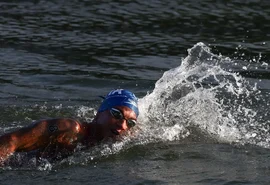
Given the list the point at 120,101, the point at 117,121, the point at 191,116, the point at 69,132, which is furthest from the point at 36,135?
the point at 191,116

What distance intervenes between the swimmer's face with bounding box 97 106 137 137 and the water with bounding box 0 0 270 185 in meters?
0.18

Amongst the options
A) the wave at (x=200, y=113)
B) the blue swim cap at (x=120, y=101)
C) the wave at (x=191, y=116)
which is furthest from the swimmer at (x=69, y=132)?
the wave at (x=200, y=113)

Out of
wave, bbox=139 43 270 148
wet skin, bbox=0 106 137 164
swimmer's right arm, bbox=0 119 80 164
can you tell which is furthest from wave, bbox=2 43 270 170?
swimmer's right arm, bbox=0 119 80 164

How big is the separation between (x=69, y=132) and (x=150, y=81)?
4.61 meters

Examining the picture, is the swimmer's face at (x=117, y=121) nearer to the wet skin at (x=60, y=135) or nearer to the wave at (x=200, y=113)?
the wet skin at (x=60, y=135)

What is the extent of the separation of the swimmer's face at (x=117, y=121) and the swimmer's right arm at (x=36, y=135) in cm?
34

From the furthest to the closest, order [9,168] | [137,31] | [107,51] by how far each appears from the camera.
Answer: [137,31]
[107,51]
[9,168]

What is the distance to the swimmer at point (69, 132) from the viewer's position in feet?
27.0

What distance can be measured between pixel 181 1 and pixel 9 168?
13.2 m

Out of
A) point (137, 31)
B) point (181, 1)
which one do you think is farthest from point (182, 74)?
point (181, 1)

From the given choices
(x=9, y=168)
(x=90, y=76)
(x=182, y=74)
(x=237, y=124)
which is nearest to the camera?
(x=9, y=168)

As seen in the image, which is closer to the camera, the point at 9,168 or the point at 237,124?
the point at 9,168

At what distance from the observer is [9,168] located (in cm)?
817

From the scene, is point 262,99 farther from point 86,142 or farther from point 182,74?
point 86,142
